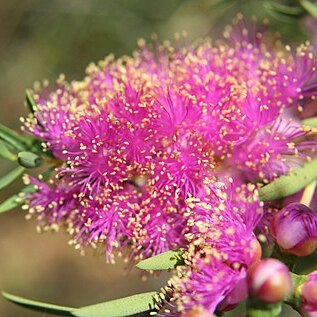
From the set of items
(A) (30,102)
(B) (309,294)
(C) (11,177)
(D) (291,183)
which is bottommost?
(B) (309,294)

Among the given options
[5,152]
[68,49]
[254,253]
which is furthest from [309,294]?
[68,49]

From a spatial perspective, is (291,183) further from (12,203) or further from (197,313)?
(12,203)

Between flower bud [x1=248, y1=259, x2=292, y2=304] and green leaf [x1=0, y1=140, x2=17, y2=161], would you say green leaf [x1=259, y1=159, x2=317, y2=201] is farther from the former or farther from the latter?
green leaf [x1=0, y1=140, x2=17, y2=161]

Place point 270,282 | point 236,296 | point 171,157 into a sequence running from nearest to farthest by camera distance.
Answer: point 270,282
point 236,296
point 171,157

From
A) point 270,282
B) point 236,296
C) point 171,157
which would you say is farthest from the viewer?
point 171,157

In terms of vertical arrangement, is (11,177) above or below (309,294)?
above

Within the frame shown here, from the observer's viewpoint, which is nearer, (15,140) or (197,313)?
(197,313)
